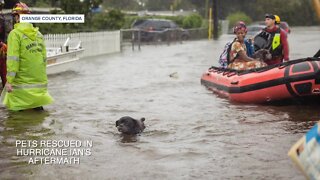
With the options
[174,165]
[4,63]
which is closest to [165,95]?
[4,63]

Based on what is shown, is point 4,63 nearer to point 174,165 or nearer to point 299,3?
point 174,165

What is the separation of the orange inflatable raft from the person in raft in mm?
357

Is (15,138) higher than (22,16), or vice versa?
(22,16)

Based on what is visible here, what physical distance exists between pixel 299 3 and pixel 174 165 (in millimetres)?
63637

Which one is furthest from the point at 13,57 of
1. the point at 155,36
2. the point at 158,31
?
the point at 158,31

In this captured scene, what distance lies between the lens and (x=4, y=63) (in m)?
10.5

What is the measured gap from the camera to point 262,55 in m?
11.5

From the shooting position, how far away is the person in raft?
36.1 feet

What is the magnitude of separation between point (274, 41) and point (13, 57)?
5.42m

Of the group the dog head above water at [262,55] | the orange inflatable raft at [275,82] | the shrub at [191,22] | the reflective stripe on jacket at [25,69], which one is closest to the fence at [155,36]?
the shrub at [191,22]

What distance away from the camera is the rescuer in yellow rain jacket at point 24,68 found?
8.23 meters

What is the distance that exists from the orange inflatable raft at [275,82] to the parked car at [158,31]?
2053 cm

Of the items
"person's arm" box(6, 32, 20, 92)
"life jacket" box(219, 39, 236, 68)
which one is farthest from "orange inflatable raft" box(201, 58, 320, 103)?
"person's arm" box(6, 32, 20, 92)

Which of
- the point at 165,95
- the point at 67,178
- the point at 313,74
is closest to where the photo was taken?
the point at 67,178
